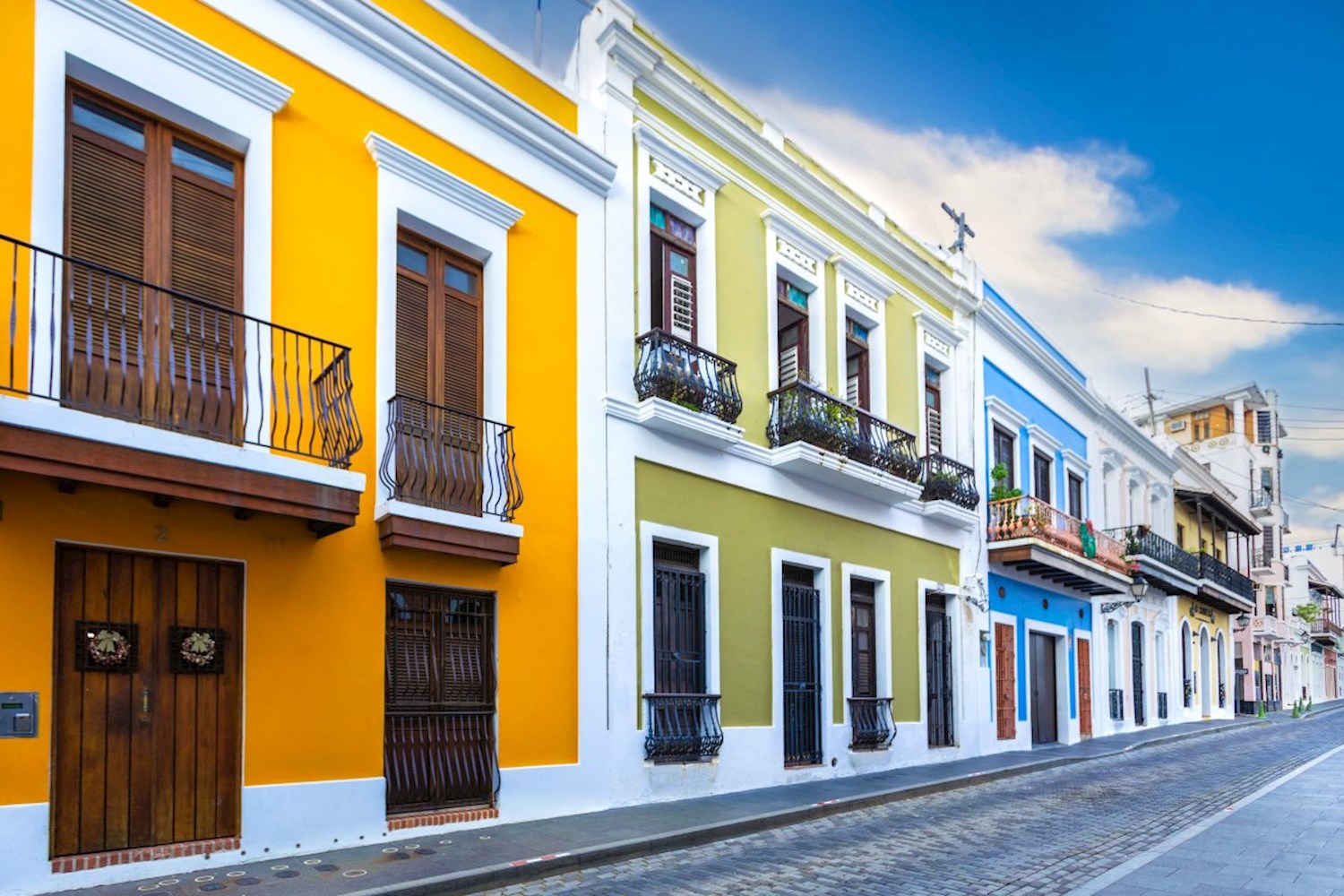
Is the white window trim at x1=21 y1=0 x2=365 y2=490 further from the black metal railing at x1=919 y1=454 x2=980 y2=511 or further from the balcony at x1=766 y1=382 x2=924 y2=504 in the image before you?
the black metal railing at x1=919 y1=454 x2=980 y2=511

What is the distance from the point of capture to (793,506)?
14758mm

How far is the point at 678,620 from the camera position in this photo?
1272 centimetres

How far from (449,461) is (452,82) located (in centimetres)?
352

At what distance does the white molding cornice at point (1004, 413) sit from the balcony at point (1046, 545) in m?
1.72

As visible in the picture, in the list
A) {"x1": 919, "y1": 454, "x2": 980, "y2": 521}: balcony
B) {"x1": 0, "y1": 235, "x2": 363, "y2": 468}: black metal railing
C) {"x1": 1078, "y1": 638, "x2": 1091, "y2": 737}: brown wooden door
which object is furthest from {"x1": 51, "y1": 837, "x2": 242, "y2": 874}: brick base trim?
{"x1": 1078, "y1": 638, "x2": 1091, "y2": 737}: brown wooden door

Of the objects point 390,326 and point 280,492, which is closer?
point 280,492

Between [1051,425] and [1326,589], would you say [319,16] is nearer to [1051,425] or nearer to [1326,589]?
[1051,425]

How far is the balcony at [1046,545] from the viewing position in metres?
19.4

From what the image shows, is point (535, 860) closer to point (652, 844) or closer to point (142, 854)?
point (652, 844)

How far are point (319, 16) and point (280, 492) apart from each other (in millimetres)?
4167

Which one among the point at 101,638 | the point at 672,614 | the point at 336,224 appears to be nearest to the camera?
the point at 101,638

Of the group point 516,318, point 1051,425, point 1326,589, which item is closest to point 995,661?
point 1051,425

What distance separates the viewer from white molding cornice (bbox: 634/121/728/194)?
1292 centimetres

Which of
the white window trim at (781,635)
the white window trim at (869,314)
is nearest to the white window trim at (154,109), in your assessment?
the white window trim at (781,635)
